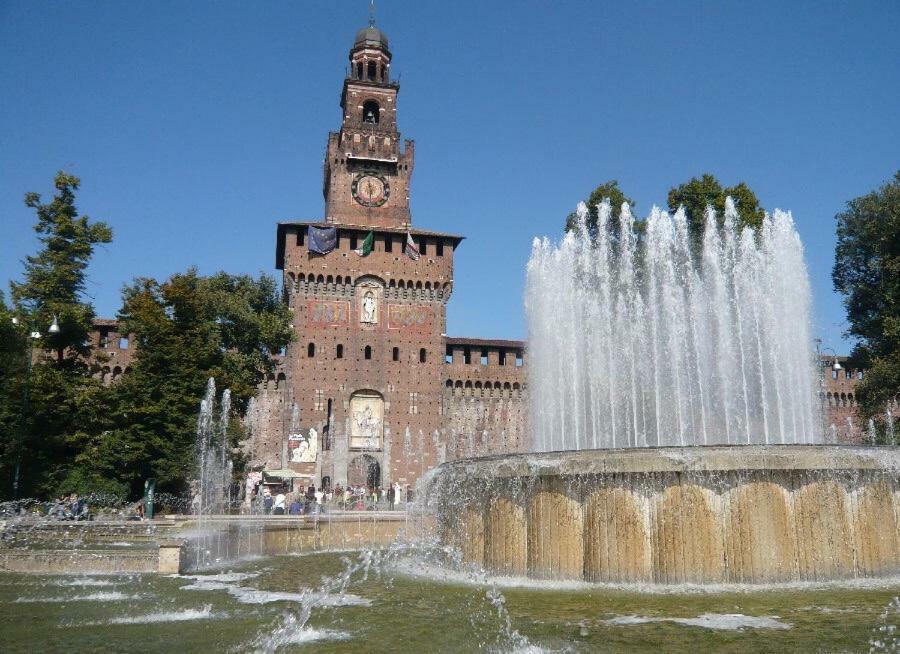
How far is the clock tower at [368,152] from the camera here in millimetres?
36844

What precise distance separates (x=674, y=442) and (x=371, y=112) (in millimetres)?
26285

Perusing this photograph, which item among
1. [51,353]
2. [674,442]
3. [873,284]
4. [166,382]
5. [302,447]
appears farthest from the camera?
[302,447]

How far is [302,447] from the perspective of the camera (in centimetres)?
3266

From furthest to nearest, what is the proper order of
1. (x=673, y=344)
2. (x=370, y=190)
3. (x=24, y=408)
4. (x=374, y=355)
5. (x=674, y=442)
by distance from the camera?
(x=370, y=190) < (x=374, y=355) < (x=24, y=408) < (x=673, y=344) < (x=674, y=442)

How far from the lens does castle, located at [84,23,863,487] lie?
33.2 meters

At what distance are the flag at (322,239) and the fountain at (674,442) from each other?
12.7 metres

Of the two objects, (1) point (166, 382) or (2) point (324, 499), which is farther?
(2) point (324, 499)

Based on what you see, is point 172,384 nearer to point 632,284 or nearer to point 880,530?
point 632,284

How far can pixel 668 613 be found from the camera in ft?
21.1

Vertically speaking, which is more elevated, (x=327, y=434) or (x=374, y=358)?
(x=374, y=358)

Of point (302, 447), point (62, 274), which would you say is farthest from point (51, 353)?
point (302, 447)

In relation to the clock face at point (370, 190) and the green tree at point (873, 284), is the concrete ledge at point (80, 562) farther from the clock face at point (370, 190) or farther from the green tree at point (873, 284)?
the clock face at point (370, 190)

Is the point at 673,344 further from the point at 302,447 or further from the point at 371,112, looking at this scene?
the point at 371,112

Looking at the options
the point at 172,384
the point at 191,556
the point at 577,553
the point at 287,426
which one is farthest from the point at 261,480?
the point at 577,553
